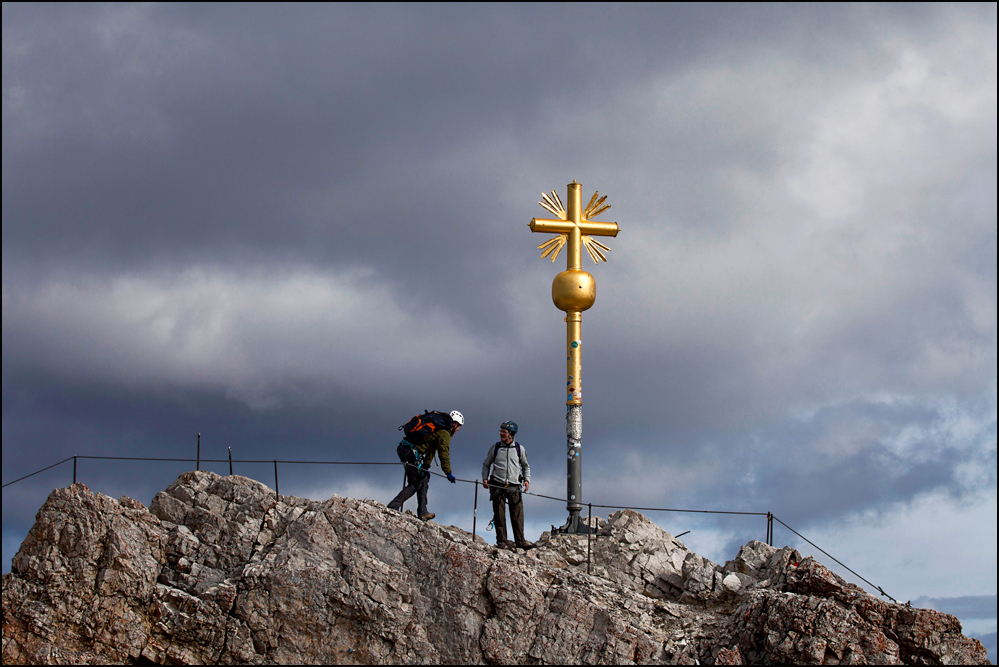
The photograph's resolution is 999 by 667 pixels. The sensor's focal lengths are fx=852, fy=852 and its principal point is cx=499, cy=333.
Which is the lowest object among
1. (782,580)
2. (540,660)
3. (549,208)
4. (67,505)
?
(540,660)

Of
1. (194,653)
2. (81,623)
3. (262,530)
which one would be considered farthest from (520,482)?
(81,623)

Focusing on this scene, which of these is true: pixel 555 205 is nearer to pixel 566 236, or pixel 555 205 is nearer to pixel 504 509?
pixel 566 236

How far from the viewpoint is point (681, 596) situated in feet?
57.9

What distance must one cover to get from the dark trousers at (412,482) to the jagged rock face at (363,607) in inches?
38.2

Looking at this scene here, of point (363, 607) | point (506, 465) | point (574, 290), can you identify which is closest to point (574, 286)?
point (574, 290)

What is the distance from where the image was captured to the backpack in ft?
58.1

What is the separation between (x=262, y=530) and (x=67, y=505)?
3.66 m

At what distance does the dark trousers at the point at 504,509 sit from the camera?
1775 cm

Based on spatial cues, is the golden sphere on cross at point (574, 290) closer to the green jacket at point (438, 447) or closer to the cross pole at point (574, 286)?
the cross pole at point (574, 286)

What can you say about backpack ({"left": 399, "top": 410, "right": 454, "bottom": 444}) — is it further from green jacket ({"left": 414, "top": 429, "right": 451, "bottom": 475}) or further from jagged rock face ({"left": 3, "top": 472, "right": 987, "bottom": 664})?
Answer: jagged rock face ({"left": 3, "top": 472, "right": 987, "bottom": 664})

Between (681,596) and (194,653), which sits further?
(681,596)

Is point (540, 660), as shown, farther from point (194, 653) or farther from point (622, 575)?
point (194, 653)

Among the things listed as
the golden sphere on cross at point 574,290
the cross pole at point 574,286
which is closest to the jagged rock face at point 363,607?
the cross pole at point 574,286

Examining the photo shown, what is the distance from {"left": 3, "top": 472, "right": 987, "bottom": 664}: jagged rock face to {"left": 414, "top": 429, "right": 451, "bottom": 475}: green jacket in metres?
1.37
